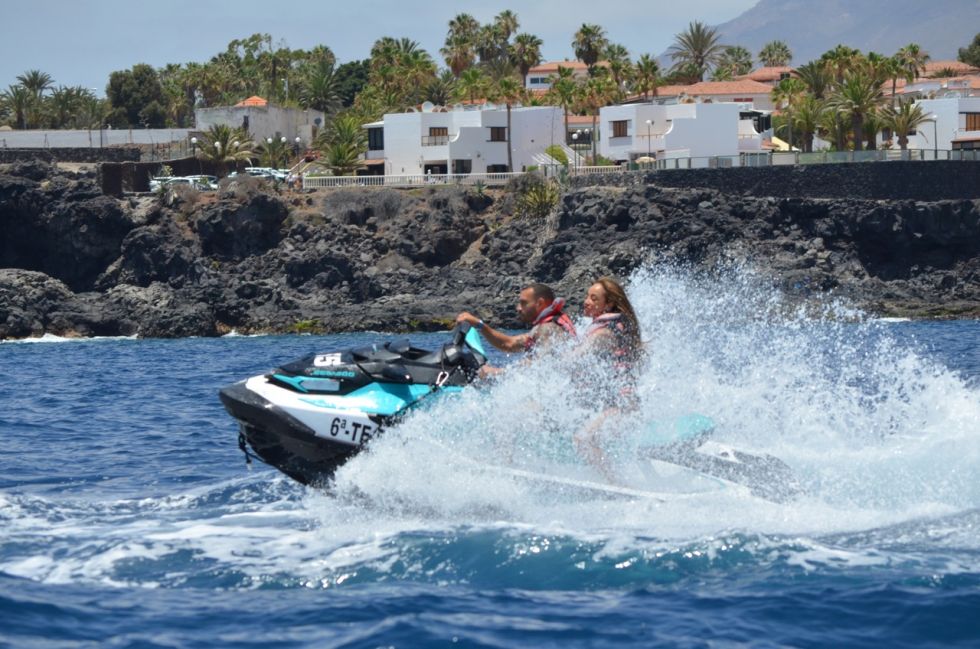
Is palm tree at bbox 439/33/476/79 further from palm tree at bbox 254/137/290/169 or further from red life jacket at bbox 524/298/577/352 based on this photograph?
red life jacket at bbox 524/298/577/352

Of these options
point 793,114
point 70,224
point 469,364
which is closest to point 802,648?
point 469,364

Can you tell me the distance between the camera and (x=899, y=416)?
11352 mm

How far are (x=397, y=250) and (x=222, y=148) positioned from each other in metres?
16.0

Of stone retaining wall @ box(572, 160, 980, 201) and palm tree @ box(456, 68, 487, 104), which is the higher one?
palm tree @ box(456, 68, 487, 104)

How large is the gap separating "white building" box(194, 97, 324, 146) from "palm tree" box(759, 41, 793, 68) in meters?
57.5

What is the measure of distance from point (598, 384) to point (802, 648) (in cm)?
320

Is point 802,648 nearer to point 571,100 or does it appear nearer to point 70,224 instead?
point 70,224

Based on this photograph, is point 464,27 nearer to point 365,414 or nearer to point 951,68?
point 951,68

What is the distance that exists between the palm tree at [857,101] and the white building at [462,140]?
14.1 metres

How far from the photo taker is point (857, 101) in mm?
58906

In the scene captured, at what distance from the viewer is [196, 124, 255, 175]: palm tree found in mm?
64375

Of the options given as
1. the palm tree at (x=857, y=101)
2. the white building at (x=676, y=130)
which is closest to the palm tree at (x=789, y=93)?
the white building at (x=676, y=130)

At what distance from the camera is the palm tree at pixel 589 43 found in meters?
92.9

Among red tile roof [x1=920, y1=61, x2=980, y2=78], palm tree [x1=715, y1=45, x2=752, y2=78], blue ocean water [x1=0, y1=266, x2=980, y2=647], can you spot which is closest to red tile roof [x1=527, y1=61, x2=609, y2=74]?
palm tree [x1=715, y1=45, x2=752, y2=78]
